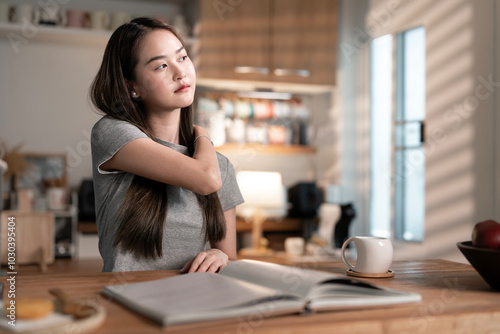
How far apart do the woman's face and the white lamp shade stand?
202 cm

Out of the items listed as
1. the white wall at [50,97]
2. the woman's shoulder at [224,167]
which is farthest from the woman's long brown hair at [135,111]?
the white wall at [50,97]

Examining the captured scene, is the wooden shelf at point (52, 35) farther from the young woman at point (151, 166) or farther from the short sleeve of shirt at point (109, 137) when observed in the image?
the short sleeve of shirt at point (109, 137)

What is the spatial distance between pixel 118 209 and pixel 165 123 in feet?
0.85

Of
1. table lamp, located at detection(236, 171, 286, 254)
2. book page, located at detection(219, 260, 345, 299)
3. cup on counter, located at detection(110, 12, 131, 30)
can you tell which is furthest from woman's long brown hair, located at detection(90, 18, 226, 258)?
cup on counter, located at detection(110, 12, 131, 30)

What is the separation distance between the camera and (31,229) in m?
3.31

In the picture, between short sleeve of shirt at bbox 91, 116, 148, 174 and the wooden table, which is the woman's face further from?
the wooden table

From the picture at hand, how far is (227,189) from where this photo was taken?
1476 mm

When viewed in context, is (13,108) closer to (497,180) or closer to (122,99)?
(122,99)

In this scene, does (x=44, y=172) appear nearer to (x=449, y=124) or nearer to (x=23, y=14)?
(x=23, y=14)

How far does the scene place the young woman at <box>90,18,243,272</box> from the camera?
1.25 metres

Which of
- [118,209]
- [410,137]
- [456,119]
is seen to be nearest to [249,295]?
[118,209]

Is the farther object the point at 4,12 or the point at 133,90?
the point at 4,12

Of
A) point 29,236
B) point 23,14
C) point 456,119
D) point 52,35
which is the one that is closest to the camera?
point 456,119

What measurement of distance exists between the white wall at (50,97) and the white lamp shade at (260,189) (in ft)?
3.86
